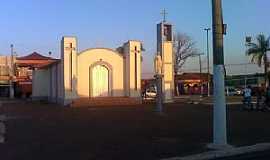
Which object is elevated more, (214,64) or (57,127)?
(214,64)

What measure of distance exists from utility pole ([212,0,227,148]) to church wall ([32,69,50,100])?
48.4 metres

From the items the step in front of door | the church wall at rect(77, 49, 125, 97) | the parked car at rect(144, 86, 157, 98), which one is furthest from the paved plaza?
the parked car at rect(144, 86, 157, 98)

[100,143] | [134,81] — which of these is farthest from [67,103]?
[100,143]

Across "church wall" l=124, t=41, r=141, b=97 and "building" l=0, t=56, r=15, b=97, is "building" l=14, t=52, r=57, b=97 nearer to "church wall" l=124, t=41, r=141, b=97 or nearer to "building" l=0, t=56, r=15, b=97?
"building" l=0, t=56, r=15, b=97

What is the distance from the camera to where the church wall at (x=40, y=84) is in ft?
209

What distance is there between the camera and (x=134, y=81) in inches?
1918

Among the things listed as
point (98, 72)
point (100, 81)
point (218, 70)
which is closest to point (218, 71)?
point (218, 70)

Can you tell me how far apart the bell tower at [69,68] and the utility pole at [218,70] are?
30.7m

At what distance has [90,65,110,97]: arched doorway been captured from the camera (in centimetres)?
4831

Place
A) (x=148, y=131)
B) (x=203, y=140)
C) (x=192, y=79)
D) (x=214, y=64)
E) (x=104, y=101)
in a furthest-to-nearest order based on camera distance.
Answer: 1. (x=192, y=79)
2. (x=104, y=101)
3. (x=148, y=131)
4. (x=203, y=140)
5. (x=214, y=64)

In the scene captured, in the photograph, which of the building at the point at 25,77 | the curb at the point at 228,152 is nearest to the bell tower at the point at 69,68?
the curb at the point at 228,152

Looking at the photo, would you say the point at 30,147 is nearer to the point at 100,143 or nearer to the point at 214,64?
the point at 100,143

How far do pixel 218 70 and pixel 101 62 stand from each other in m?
32.5

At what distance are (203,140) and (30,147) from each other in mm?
5350
